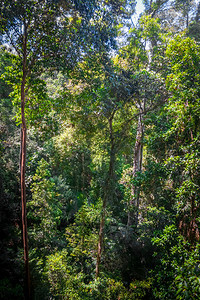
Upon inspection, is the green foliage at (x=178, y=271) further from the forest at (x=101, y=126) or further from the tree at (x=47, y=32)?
the tree at (x=47, y=32)

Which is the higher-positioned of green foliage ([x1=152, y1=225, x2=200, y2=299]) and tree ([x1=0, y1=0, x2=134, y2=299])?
tree ([x1=0, y1=0, x2=134, y2=299])

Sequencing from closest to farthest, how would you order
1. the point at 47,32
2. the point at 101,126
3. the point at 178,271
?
the point at 178,271 → the point at 47,32 → the point at 101,126

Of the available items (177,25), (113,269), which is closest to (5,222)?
(113,269)

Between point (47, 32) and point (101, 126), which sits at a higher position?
point (47, 32)

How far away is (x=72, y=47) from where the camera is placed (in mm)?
3631

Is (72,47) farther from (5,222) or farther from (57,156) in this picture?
(57,156)

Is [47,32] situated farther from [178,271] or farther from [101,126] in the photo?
[178,271]

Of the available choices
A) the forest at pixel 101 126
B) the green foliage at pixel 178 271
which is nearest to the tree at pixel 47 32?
the forest at pixel 101 126

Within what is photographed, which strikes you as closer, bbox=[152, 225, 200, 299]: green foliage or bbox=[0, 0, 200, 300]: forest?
bbox=[152, 225, 200, 299]: green foliage

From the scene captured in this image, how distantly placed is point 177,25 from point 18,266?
15895mm

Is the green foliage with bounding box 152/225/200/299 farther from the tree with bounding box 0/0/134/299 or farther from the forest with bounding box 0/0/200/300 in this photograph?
the tree with bounding box 0/0/134/299

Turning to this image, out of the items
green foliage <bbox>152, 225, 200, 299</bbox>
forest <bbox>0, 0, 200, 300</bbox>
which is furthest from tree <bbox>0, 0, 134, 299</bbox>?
green foliage <bbox>152, 225, 200, 299</bbox>

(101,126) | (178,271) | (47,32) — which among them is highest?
(47,32)

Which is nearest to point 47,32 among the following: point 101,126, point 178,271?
point 101,126
